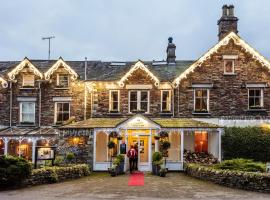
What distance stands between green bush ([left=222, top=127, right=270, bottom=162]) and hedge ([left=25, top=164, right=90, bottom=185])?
10200mm

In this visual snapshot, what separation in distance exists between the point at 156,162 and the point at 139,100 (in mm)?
7225

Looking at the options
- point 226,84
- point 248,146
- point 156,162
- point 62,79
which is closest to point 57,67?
point 62,79

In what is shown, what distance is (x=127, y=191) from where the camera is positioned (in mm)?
19266

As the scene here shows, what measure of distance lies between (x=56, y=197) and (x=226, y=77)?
1988cm

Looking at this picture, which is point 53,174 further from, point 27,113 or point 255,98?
point 255,98

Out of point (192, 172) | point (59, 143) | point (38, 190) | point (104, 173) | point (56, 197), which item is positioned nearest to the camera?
point (56, 197)

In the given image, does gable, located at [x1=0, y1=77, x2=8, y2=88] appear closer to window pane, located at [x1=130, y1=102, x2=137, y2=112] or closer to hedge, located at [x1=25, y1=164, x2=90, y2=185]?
window pane, located at [x1=130, y1=102, x2=137, y2=112]

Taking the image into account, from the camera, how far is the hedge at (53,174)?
843 inches

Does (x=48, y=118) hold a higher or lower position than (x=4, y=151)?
higher

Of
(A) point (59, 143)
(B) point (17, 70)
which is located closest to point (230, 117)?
(A) point (59, 143)

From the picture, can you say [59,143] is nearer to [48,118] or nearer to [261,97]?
[48,118]

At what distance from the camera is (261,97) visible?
33.8 meters

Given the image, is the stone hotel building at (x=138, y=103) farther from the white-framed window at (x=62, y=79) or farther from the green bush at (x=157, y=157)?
the green bush at (x=157, y=157)

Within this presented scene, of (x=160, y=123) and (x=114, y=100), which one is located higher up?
(x=114, y=100)
